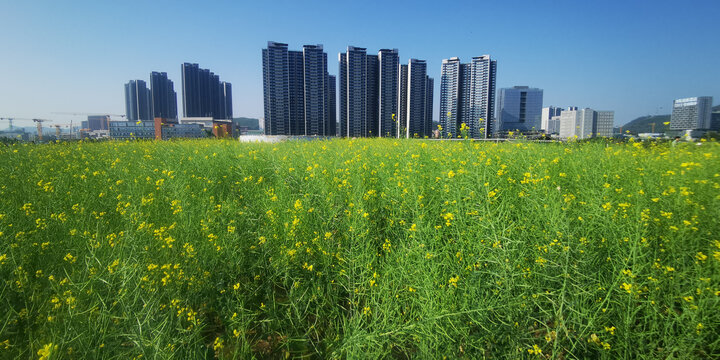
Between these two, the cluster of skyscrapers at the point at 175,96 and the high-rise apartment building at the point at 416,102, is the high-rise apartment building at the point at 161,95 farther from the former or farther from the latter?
the high-rise apartment building at the point at 416,102

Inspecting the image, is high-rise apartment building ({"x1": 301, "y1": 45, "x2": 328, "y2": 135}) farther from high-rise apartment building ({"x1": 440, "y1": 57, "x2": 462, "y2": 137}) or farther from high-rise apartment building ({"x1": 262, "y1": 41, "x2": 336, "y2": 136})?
high-rise apartment building ({"x1": 440, "y1": 57, "x2": 462, "y2": 137})

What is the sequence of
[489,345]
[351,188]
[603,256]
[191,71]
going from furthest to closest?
[191,71] < [351,188] < [603,256] < [489,345]

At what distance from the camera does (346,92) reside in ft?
83.2

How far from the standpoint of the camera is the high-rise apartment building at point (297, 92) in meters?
31.9

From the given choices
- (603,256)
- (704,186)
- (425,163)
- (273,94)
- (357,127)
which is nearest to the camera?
(603,256)

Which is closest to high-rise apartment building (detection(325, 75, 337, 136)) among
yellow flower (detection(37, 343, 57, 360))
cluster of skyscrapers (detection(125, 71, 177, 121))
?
yellow flower (detection(37, 343, 57, 360))

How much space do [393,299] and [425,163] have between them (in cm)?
259

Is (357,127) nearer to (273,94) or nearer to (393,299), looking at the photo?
(273,94)

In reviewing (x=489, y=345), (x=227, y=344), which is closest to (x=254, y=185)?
(x=227, y=344)

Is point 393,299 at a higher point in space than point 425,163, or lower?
lower

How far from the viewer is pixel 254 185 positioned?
3459 mm

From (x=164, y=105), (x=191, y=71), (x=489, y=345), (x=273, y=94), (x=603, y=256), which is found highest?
(x=191, y=71)

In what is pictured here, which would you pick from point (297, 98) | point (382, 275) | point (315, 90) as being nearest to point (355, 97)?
point (315, 90)

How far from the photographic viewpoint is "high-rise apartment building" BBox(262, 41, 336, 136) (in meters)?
31.9
